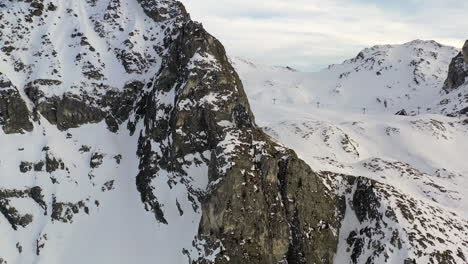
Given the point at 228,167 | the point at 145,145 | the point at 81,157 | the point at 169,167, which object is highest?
the point at 228,167

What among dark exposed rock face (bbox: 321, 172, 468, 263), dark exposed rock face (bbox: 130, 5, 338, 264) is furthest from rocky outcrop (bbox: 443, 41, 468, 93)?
dark exposed rock face (bbox: 130, 5, 338, 264)

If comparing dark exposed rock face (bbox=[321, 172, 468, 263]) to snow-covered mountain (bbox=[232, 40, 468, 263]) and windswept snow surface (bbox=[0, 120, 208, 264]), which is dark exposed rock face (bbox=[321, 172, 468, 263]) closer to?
snow-covered mountain (bbox=[232, 40, 468, 263])

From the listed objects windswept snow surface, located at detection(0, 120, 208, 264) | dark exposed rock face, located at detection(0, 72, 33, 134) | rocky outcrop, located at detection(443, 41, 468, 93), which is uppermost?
rocky outcrop, located at detection(443, 41, 468, 93)

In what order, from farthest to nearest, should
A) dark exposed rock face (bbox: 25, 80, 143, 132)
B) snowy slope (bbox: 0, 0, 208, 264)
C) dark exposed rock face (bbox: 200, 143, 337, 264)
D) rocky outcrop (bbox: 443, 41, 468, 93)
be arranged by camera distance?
rocky outcrop (bbox: 443, 41, 468, 93) → dark exposed rock face (bbox: 25, 80, 143, 132) → snowy slope (bbox: 0, 0, 208, 264) → dark exposed rock face (bbox: 200, 143, 337, 264)

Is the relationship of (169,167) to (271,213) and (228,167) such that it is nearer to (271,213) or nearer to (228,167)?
(228,167)

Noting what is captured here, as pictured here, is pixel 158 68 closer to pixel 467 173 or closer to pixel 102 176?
pixel 102 176

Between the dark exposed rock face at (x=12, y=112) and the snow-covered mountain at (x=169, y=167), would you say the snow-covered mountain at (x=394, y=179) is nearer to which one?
the snow-covered mountain at (x=169, y=167)

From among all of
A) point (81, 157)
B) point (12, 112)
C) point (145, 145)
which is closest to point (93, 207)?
point (81, 157)

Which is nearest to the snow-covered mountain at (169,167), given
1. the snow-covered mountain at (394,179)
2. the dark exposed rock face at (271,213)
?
the dark exposed rock face at (271,213)

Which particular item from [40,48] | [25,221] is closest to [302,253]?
[25,221]
